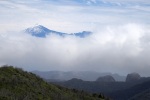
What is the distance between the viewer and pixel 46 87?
→ 58188mm

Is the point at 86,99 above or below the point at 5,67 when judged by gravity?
below

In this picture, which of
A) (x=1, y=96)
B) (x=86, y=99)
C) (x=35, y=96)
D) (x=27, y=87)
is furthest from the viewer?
(x=86, y=99)

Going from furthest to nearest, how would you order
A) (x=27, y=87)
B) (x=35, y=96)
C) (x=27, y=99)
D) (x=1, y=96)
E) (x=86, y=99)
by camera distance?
(x=86, y=99) < (x=27, y=87) < (x=35, y=96) < (x=27, y=99) < (x=1, y=96)

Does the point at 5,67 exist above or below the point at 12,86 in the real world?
above

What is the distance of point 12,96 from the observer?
41094 mm

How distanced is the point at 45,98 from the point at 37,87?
17.6ft

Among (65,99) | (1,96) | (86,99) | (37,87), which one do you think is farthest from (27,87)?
(86,99)

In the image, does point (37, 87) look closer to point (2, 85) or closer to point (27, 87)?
point (27, 87)

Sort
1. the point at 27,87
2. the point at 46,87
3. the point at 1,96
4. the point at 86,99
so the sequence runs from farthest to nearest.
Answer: the point at 86,99 → the point at 46,87 → the point at 27,87 → the point at 1,96

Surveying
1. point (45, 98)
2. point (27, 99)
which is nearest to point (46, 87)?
point (45, 98)

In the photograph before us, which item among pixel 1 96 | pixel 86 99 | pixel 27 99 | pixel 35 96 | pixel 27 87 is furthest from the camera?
pixel 86 99

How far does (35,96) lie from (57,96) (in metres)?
7.35

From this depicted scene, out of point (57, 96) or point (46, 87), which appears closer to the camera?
point (57, 96)

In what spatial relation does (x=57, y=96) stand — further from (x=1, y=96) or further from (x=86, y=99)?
(x=1, y=96)
